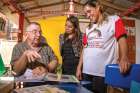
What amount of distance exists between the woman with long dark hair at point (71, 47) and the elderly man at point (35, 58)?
0.60 meters

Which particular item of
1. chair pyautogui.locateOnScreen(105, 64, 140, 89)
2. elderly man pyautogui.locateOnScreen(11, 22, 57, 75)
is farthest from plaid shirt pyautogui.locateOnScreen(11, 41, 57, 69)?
chair pyautogui.locateOnScreen(105, 64, 140, 89)

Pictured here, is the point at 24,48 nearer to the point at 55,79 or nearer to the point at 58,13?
the point at 55,79

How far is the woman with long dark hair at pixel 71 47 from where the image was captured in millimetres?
2740

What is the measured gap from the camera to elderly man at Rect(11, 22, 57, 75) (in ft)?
6.16

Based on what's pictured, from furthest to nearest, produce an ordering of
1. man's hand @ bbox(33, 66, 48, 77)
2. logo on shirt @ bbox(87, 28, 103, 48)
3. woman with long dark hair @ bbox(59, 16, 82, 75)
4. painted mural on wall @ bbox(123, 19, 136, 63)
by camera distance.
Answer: painted mural on wall @ bbox(123, 19, 136, 63), woman with long dark hair @ bbox(59, 16, 82, 75), logo on shirt @ bbox(87, 28, 103, 48), man's hand @ bbox(33, 66, 48, 77)

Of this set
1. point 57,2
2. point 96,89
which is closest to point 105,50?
point 96,89

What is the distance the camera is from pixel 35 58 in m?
1.87

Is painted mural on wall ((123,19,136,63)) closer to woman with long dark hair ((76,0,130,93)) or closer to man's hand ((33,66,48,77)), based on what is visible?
woman with long dark hair ((76,0,130,93))

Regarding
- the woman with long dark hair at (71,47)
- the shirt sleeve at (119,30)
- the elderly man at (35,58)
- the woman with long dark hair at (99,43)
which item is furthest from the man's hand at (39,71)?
the woman with long dark hair at (71,47)

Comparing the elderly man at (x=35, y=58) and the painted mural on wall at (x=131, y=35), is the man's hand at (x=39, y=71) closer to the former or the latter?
the elderly man at (x=35, y=58)

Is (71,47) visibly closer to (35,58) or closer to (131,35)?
(35,58)

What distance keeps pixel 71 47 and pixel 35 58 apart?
98 cm

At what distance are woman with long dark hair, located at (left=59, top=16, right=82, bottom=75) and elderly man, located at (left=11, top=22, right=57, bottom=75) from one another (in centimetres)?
60

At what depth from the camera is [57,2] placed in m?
9.30
